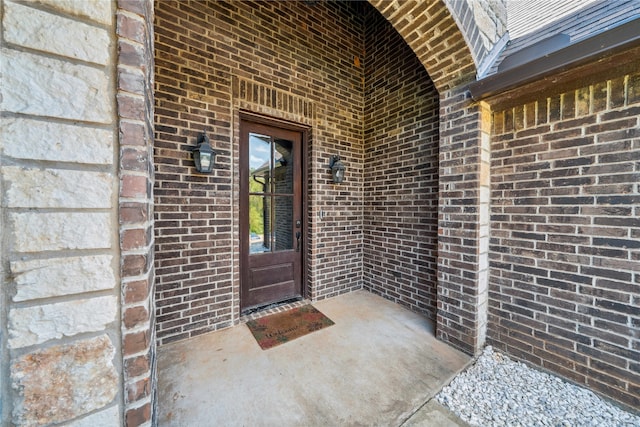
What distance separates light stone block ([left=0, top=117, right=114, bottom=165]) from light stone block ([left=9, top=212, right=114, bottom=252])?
0.53 ft

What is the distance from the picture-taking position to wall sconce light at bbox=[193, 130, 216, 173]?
2115 millimetres

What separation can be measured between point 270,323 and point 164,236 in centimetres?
133

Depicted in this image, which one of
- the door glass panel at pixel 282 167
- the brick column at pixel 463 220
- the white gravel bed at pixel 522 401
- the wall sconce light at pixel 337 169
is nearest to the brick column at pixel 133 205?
the white gravel bed at pixel 522 401

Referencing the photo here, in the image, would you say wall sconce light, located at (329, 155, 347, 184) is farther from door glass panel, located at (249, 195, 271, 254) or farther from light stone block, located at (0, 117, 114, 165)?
light stone block, located at (0, 117, 114, 165)

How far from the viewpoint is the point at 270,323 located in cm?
242

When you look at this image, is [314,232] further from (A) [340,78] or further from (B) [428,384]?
(A) [340,78]

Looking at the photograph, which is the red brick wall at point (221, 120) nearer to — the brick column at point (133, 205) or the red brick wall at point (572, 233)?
the brick column at point (133, 205)

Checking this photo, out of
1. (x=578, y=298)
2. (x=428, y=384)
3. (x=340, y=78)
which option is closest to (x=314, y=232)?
(x=428, y=384)

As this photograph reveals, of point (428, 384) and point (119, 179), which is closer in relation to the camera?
point (119, 179)

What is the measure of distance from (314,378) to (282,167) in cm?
218

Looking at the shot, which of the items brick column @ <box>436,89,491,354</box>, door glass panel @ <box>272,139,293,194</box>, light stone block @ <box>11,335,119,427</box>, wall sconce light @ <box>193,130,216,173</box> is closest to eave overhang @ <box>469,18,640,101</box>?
brick column @ <box>436,89,491,354</box>

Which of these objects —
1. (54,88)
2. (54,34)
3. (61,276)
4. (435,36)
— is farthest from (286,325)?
(435,36)

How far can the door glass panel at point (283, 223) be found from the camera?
2.86 meters

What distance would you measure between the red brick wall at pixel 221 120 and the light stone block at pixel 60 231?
154cm
